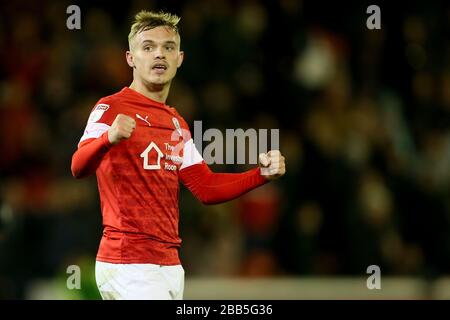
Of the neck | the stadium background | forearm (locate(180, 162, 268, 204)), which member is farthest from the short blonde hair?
the stadium background

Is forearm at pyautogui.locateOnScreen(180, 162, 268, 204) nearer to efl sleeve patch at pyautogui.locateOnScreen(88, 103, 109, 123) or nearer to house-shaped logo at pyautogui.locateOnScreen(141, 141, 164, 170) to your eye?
house-shaped logo at pyautogui.locateOnScreen(141, 141, 164, 170)

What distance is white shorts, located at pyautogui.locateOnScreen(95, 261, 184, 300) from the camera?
15.9 feet

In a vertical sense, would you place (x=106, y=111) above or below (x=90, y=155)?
above

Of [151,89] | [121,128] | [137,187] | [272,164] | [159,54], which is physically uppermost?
[159,54]

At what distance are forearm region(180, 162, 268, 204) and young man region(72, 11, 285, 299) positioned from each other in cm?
12

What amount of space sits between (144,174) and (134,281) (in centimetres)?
49

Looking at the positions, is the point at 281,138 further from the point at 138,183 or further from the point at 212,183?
the point at 138,183

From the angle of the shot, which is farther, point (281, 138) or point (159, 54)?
point (281, 138)

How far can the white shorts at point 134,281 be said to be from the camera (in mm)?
4836

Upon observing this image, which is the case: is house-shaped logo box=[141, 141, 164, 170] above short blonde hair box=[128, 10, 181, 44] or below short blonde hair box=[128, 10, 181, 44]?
below

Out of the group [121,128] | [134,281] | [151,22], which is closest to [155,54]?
[151,22]

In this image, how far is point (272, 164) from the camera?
16.4ft

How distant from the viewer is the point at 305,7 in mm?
9953

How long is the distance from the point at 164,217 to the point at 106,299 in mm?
484
